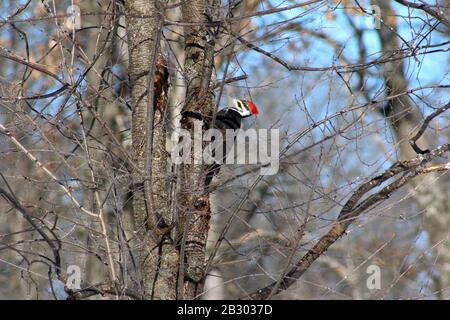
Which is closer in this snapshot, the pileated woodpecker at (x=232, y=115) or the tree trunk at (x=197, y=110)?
the tree trunk at (x=197, y=110)

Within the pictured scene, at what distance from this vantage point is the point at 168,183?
4730 millimetres

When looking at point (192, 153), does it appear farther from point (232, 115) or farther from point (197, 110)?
point (232, 115)

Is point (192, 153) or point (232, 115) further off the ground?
point (232, 115)

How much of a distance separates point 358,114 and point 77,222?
1.86 metres

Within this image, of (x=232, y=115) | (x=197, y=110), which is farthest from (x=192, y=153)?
(x=232, y=115)

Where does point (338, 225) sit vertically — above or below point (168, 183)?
below

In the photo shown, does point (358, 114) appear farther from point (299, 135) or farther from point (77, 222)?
point (77, 222)

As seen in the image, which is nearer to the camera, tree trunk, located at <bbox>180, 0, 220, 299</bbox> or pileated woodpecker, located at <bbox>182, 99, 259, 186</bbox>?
tree trunk, located at <bbox>180, 0, 220, 299</bbox>

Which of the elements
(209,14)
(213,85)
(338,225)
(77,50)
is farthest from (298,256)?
(77,50)

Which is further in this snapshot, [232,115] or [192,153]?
[232,115]

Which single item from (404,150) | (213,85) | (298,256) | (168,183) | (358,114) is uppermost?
(404,150)

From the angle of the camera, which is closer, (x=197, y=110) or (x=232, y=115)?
(x=197, y=110)
